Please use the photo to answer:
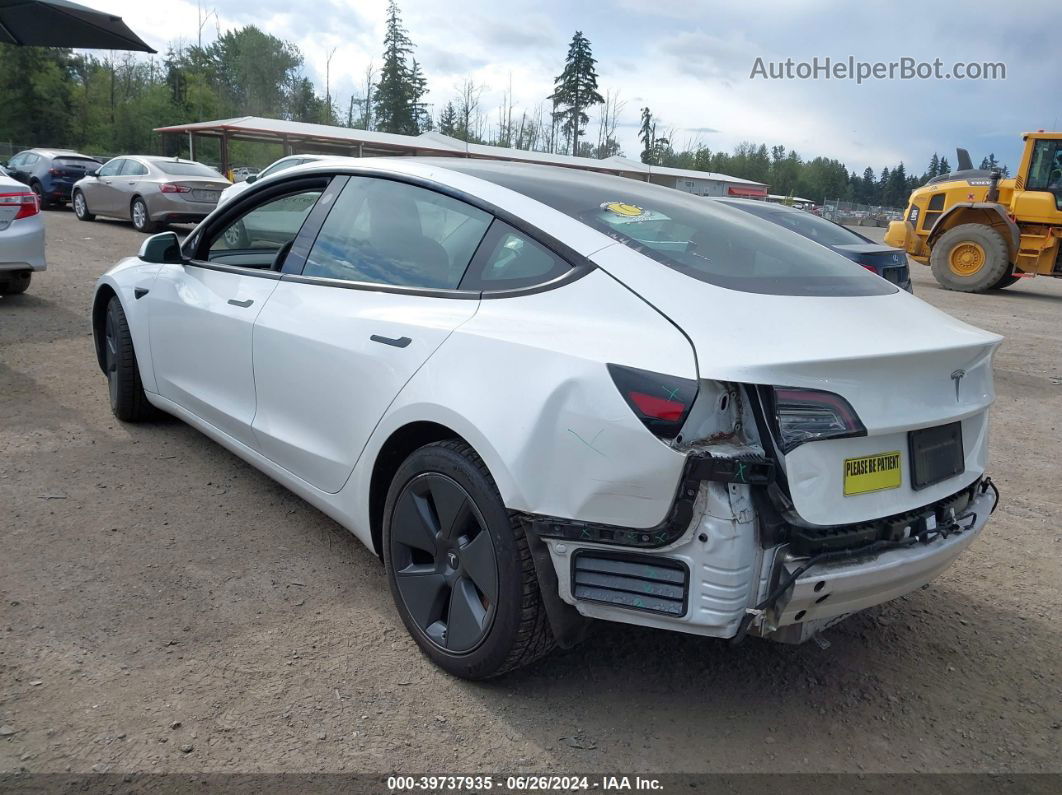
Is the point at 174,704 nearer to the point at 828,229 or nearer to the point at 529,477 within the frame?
the point at 529,477

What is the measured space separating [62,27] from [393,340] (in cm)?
748

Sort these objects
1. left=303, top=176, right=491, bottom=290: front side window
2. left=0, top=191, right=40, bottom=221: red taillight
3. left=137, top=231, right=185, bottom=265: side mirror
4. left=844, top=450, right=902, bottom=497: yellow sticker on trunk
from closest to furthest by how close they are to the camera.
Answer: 1. left=844, top=450, right=902, bottom=497: yellow sticker on trunk
2. left=303, top=176, right=491, bottom=290: front side window
3. left=137, top=231, right=185, bottom=265: side mirror
4. left=0, top=191, right=40, bottom=221: red taillight

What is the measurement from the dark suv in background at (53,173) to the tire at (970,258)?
63.1 feet

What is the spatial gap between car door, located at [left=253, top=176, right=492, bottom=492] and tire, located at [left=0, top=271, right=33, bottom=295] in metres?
6.35

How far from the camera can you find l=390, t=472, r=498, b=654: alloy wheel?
7.92 feet

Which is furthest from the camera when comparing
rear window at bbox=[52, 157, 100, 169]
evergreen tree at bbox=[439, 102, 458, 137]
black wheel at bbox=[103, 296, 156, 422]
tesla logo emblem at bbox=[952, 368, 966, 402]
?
evergreen tree at bbox=[439, 102, 458, 137]

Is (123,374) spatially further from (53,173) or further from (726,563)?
(53,173)

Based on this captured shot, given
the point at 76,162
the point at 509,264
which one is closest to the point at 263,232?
the point at 509,264

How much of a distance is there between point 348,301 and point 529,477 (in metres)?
1.20

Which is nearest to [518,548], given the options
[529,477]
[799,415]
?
[529,477]

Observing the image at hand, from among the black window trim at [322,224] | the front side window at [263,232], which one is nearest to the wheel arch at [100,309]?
the black window trim at [322,224]

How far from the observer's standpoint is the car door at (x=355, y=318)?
8.95 feet

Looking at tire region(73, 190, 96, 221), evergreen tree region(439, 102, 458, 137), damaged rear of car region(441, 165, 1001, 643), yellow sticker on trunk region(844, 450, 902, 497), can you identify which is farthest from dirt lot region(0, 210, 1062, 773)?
evergreen tree region(439, 102, 458, 137)

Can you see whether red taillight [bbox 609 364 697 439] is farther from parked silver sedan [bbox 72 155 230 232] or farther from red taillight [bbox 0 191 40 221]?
parked silver sedan [bbox 72 155 230 232]
